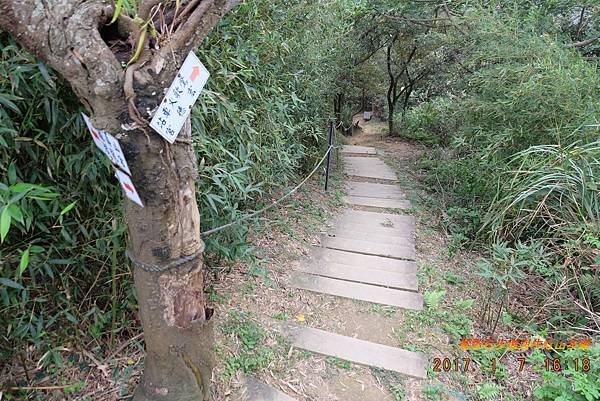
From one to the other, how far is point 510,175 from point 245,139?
2449mm

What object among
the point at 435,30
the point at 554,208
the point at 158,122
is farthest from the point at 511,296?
the point at 435,30

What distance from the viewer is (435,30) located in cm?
560

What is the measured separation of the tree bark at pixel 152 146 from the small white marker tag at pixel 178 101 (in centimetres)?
2

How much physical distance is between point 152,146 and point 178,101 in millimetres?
142

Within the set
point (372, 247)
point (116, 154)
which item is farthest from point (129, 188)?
point (372, 247)

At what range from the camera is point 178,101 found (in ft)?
3.14

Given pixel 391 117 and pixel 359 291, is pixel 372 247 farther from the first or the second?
pixel 391 117

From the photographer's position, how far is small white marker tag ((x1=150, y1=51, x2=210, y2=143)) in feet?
3.05

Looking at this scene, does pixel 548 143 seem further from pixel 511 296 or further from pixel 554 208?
pixel 511 296

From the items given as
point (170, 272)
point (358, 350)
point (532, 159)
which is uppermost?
point (532, 159)

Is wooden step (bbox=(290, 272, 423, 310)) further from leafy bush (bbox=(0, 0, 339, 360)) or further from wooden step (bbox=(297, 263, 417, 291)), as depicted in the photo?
leafy bush (bbox=(0, 0, 339, 360))

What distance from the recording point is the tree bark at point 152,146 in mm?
891

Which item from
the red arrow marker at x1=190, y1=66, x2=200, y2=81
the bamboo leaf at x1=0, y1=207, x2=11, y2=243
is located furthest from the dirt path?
the red arrow marker at x1=190, y1=66, x2=200, y2=81

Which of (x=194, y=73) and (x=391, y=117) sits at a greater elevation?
(x=194, y=73)
